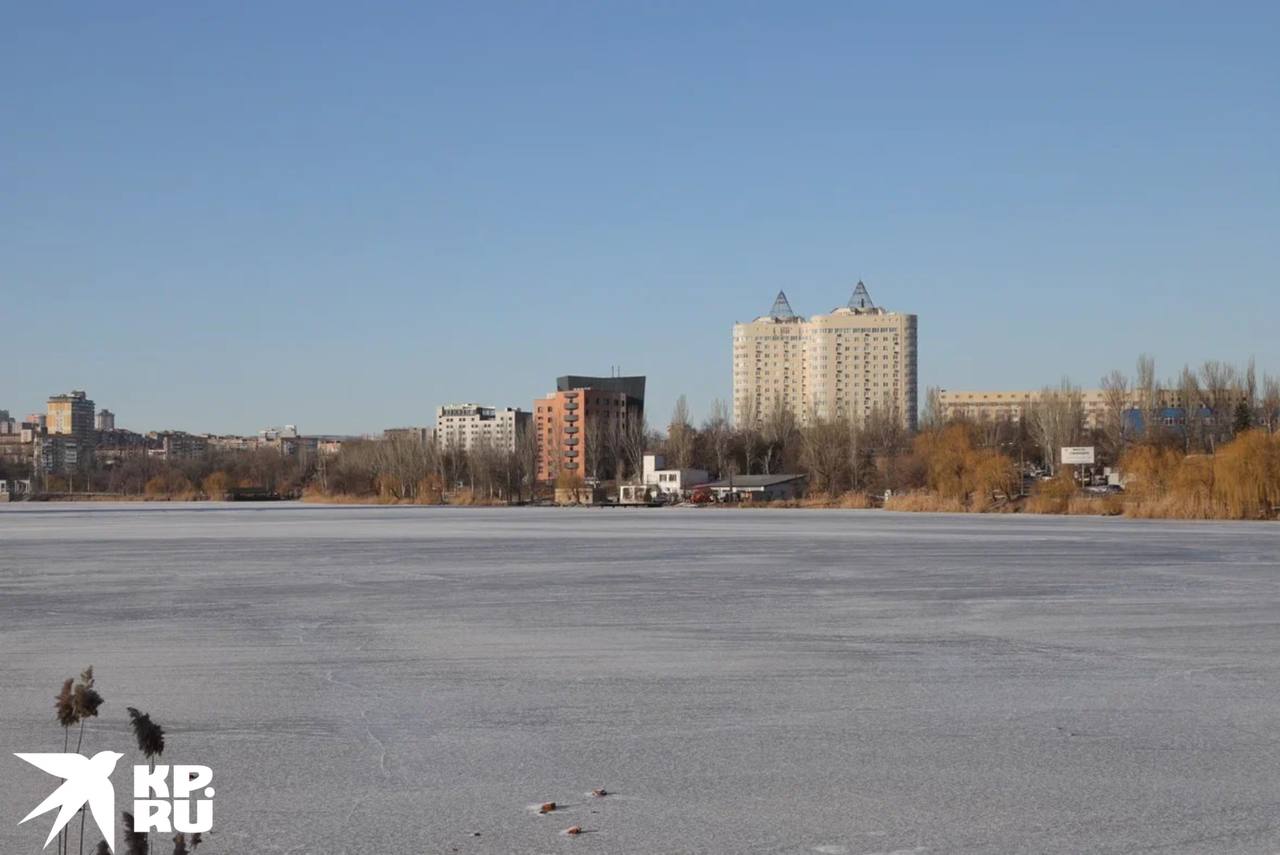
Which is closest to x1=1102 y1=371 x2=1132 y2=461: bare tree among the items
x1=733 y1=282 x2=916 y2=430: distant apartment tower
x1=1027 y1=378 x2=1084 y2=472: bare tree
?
x1=1027 y1=378 x2=1084 y2=472: bare tree

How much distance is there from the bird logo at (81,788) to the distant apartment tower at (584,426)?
106 m

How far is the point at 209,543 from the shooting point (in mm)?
29344

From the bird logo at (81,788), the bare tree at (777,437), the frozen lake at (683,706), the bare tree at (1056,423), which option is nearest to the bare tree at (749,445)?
the bare tree at (777,437)

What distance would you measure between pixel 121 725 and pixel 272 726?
2.92 ft

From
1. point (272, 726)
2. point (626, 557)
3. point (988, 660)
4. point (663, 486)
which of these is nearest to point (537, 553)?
point (626, 557)

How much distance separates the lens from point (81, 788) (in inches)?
229

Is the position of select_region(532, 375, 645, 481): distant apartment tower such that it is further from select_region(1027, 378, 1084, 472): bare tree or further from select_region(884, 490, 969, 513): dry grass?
select_region(884, 490, 969, 513): dry grass

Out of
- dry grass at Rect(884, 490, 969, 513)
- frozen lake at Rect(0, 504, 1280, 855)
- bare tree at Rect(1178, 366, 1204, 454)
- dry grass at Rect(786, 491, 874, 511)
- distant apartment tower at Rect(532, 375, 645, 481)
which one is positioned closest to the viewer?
frozen lake at Rect(0, 504, 1280, 855)

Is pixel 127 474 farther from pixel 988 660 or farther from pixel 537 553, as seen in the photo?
pixel 988 660

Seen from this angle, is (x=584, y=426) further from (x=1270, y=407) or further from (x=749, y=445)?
(x=1270, y=407)

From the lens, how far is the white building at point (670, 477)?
10169cm

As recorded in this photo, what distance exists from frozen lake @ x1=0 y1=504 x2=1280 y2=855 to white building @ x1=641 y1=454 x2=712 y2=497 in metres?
82.5

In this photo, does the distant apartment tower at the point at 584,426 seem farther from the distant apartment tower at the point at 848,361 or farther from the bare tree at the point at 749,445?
the distant apartment tower at the point at 848,361

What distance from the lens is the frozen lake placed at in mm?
5867
